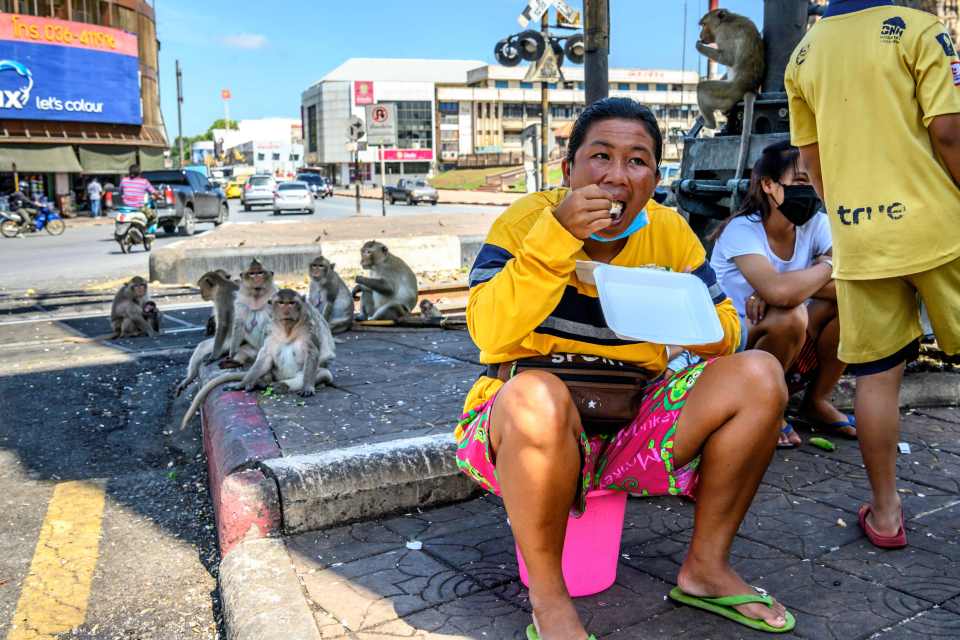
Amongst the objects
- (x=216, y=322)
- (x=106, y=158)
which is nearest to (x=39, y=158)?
(x=106, y=158)

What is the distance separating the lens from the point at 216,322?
671cm

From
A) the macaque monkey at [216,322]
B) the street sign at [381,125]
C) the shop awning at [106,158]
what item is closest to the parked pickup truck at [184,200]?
the street sign at [381,125]

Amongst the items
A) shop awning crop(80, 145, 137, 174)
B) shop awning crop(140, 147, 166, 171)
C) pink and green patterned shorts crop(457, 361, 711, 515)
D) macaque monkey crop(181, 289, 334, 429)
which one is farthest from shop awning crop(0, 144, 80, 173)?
pink and green patterned shorts crop(457, 361, 711, 515)

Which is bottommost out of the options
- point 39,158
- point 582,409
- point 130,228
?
point 582,409

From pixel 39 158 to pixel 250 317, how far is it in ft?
106

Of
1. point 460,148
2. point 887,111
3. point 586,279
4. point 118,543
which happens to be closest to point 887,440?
point 887,111

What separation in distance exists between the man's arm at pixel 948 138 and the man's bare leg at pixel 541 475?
4.89ft

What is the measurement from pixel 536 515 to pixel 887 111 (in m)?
1.73

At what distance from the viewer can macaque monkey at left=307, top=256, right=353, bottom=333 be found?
26.2 ft

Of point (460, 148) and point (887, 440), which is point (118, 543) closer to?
point (887, 440)

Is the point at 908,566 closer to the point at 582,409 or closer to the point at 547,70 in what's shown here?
the point at 582,409

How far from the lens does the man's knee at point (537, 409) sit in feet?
7.26

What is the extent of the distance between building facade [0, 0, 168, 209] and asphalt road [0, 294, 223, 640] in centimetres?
3028

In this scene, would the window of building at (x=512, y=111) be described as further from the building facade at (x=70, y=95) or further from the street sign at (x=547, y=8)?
the street sign at (x=547, y=8)
